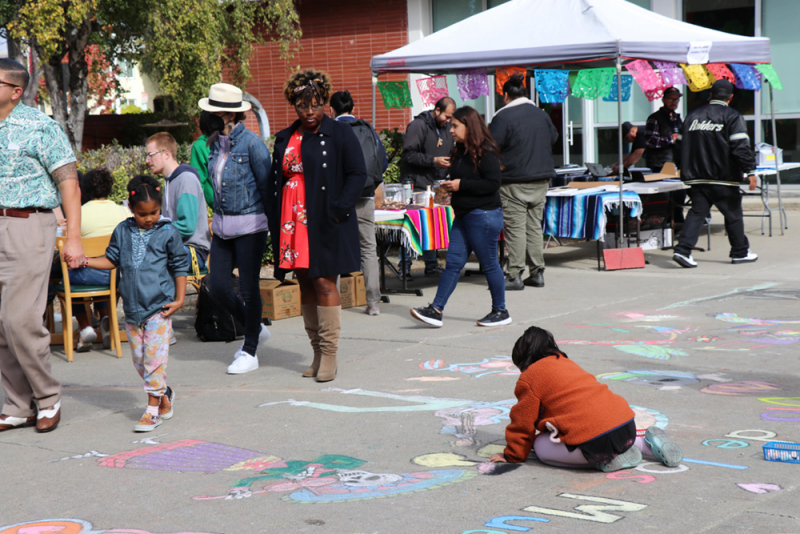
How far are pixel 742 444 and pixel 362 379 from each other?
2.46 m

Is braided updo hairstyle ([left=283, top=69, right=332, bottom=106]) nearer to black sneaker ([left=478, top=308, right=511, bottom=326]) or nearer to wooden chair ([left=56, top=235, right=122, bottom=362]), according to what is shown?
wooden chair ([left=56, top=235, right=122, bottom=362])

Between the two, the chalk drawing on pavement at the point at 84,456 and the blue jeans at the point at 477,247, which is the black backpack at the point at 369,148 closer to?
the blue jeans at the point at 477,247

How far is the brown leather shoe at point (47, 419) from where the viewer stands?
197 inches

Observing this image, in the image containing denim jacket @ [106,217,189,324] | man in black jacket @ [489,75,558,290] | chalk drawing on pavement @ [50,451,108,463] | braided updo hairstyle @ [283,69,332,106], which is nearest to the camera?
chalk drawing on pavement @ [50,451,108,463]

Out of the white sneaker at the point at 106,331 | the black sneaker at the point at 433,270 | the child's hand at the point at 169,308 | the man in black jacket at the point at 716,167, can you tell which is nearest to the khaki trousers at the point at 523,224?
the black sneaker at the point at 433,270

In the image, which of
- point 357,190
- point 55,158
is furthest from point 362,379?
point 55,158

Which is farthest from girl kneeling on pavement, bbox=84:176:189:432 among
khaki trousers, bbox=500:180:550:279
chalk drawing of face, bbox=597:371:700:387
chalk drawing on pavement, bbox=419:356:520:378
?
khaki trousers, bbox=500:180:550:279

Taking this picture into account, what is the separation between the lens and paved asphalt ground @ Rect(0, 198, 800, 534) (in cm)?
357

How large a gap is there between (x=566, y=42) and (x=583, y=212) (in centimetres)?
192

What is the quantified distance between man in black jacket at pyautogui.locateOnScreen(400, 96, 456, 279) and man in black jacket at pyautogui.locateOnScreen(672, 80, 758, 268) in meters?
2.74

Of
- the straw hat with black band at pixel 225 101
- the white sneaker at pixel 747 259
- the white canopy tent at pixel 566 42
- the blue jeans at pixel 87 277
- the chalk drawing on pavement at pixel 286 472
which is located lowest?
the chalk drawing on pavement at pixel 286 472

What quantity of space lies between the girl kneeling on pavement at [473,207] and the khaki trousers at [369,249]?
0.94 m

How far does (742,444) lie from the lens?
4301 millimetres

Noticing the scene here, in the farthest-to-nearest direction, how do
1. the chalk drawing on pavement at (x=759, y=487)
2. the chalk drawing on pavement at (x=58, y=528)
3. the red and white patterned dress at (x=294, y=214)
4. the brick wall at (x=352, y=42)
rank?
the brick wall at (x=352, y=42) < the red and white patterned dress at (x=294, y=214) < the chalk drawing on pavement at (x=759, y=487) < the chalk drawing on pavement at (x=58, y=528)
